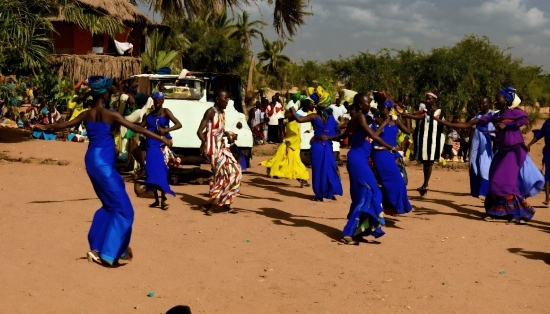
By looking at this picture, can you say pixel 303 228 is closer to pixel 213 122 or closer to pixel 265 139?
pixel 213 122

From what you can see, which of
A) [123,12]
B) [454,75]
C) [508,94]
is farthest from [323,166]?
[123,12]

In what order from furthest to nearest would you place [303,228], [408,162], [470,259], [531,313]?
[408,162], [303,228], [470,259], [531,313]

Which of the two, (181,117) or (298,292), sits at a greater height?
(181,117)

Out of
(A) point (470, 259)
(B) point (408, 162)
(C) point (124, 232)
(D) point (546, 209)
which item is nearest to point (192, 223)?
(C) point (124, 232)

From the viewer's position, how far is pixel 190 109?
597 inches

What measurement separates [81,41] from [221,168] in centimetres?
2192

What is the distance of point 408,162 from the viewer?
21.3 metres

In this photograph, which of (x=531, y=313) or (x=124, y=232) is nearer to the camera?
(x=531, y=313)

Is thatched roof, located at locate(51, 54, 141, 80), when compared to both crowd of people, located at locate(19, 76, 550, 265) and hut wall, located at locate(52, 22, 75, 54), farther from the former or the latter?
crowd of people, located at locate(19, 76, 550, 265)

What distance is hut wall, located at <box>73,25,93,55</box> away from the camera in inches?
1238

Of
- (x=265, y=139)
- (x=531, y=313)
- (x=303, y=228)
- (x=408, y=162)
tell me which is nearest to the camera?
(x=531, y=313)

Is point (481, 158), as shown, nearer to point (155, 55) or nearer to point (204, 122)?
point (204, 122)

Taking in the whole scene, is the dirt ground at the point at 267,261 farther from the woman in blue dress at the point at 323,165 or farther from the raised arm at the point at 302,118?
the raised arm at the point at 302,118

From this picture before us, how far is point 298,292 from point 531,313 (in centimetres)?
204
